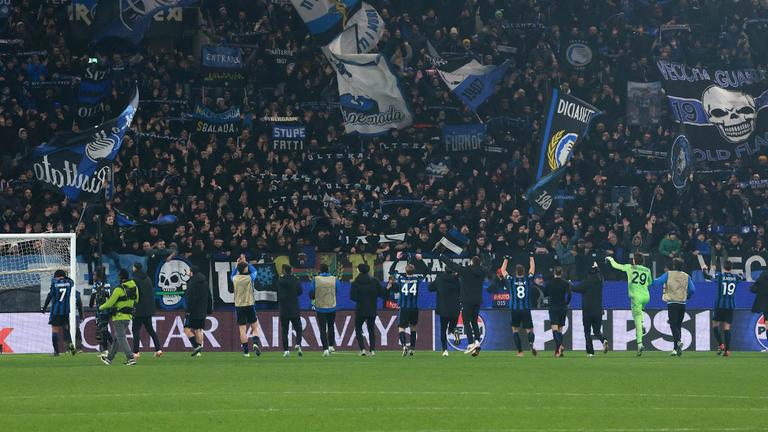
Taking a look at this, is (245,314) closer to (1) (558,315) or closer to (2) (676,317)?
(1) (558,315)

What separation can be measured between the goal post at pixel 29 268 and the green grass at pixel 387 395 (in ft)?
17.0

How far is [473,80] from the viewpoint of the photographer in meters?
45.4

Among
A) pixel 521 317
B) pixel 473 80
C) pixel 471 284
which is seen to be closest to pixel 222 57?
pixel 473 80

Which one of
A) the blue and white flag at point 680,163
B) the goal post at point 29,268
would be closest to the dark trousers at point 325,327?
the goal post at point 29,268

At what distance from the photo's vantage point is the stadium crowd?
39531 mm

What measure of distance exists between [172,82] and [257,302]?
30.6ft

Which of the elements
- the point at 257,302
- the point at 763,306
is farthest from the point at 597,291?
the point at 257,302

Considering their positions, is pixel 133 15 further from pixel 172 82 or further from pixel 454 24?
pixel 454 24

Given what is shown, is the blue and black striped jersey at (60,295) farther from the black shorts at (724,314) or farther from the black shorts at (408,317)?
the black shorts at (724,314)

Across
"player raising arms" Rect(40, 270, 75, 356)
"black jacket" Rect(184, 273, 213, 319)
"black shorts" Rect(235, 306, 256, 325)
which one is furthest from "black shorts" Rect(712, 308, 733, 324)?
"player raising arms" Rect(40, 270, 75, 356)

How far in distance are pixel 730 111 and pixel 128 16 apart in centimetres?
1814

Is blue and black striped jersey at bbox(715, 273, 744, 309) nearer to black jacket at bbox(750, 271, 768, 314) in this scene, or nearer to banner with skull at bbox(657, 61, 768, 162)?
black jacket at bbox(750, 271, 768, 314)

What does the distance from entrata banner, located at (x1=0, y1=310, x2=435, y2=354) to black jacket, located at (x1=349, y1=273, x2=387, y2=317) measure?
2.95 m

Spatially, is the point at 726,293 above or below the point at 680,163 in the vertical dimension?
below
